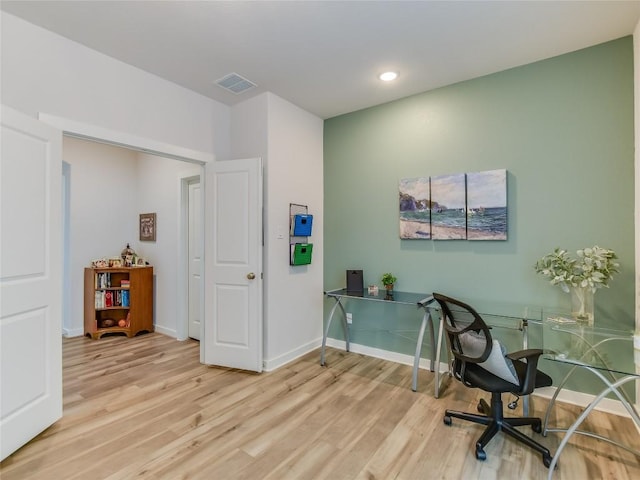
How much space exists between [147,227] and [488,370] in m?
4.61

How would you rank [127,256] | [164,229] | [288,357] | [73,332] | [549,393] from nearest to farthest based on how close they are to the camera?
[549,393], [288,357], [73,332], [164,229], [127,256]

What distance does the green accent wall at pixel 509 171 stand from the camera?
2367mm

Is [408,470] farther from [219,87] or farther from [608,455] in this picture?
[219,87]

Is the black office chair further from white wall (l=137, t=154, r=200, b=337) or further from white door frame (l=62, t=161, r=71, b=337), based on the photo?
white door frame (l=62, t=161, r=71, b=337)

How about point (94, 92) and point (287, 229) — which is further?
point (287, 229)

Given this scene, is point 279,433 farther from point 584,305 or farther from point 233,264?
point 584,305

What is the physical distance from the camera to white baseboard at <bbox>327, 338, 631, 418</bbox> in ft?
7.70

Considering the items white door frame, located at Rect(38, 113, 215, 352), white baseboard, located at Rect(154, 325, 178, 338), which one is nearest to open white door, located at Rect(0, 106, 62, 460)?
white door frame, located at Rect(38, 113, 215, 352)

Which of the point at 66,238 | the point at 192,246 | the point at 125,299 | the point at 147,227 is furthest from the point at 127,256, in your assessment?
the point at 192,246

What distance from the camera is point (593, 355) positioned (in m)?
1.73

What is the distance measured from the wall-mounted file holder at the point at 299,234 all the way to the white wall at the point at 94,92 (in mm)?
1090

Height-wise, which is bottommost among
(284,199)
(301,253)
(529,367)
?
(529,367)

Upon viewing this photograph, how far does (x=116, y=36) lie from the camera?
231 cm

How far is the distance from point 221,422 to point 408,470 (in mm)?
1285
